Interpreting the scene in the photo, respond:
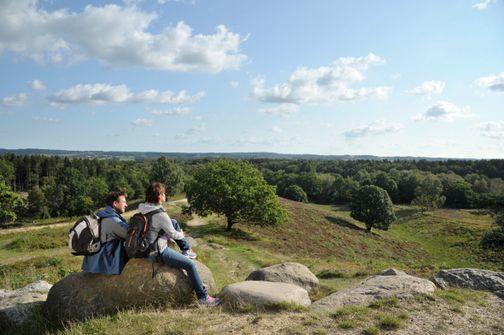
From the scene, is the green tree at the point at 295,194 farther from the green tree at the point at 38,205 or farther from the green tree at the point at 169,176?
the green tree at the point at 38,205

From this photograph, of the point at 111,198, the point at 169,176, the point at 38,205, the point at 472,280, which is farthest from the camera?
the point at 38,205

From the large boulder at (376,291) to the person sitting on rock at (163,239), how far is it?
2.92 m

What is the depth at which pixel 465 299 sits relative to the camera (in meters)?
10.5

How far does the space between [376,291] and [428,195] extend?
3487 inches

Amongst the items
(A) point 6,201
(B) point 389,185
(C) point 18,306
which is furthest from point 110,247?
(B) point 389,185

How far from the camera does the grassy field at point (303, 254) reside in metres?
8.21

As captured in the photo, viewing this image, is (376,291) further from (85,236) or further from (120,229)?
(85,236)

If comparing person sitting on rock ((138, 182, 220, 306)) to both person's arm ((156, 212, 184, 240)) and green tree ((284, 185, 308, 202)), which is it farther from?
green tree ((284, 185, 308, 202))

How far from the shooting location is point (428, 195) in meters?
90.1

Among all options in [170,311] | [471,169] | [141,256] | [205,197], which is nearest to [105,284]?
[141,256]

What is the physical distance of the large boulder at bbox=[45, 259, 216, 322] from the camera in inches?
346

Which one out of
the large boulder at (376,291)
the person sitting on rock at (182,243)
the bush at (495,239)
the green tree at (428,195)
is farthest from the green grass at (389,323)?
the green tree at (428,195)

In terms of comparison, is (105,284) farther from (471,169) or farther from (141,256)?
(471,169)

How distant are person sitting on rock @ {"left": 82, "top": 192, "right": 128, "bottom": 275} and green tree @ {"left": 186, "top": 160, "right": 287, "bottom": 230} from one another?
98.0ft
